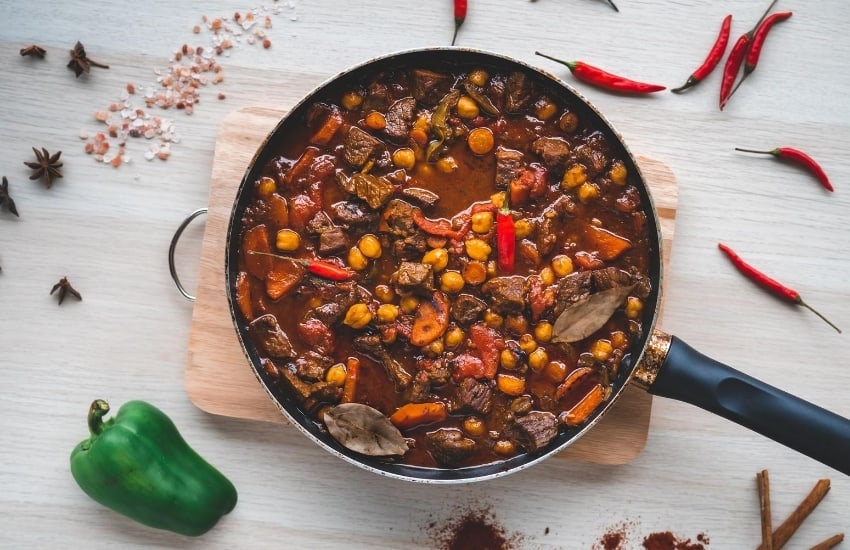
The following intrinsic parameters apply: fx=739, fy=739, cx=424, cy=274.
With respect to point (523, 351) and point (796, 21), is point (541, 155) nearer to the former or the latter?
point (523, 351)

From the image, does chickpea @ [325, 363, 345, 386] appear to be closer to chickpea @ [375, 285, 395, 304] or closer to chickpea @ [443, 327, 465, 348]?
chickpea @ [375, 285, 395, 304]

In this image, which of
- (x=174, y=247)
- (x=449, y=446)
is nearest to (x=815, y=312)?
(x=449, y=446)

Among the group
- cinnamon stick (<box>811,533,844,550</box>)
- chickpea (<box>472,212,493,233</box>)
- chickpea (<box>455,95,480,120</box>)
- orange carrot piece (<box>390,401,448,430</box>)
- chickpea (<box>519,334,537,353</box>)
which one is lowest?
cinnamon stick (<box>811,533,844,550</box>)

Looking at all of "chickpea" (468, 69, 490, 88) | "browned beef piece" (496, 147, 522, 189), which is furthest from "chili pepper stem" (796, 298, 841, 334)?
"chickpea" (468, 69, 490, 88)

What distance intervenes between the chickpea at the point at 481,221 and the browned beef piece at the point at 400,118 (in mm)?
569

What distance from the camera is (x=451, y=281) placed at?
153 inches

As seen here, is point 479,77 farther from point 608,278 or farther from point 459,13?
point 608,278

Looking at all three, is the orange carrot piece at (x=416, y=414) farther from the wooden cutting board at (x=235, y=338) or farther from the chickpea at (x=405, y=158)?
the chickpea at (x=405, y=158)

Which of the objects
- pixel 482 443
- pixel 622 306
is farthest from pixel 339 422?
pixel 622 306

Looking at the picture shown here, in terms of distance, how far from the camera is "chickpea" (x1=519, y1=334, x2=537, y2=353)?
12.8ft

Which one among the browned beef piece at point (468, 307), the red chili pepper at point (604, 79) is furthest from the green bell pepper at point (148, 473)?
the red chili pepper at point (604, 79)

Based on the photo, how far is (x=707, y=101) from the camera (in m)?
4.38

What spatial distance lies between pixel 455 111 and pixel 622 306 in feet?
4.46

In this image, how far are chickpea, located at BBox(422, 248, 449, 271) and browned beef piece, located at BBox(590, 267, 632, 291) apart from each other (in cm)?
77
